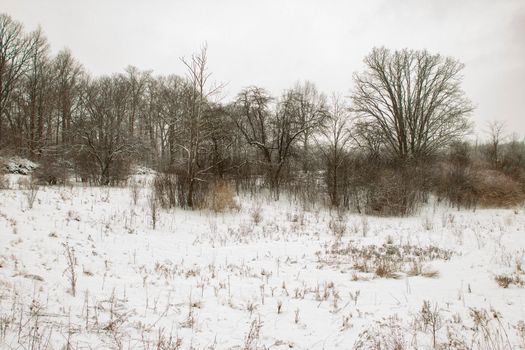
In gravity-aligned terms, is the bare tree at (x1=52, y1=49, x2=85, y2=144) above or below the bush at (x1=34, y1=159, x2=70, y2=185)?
above

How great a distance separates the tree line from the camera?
18.4 m

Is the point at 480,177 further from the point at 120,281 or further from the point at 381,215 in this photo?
the point at 120,281

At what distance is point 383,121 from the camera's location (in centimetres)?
2739

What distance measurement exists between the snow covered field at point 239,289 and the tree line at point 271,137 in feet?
21.5

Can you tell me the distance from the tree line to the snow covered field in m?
6.57

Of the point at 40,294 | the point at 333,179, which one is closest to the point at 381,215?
the point at 333,179

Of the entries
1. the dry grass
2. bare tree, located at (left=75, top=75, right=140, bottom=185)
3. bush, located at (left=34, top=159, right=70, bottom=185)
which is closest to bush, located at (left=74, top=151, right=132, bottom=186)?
bare tree, located at (left=75, top=75, right=140, bottom=185)

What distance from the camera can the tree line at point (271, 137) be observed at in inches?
723

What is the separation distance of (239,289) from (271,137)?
19.1 meters

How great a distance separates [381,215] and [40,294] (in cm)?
1691

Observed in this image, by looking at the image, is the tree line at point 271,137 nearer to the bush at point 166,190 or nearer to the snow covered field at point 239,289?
the bush at point 166,190

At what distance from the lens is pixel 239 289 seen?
5.21 metres

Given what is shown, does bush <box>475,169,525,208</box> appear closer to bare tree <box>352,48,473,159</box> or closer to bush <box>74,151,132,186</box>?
bare tree <box>352,48,473,159</box>

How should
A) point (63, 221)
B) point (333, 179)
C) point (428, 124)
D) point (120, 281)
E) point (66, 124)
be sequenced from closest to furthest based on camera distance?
point (120, 281)
point (63, 221)
point (333, 179)
point (428, 124)
point (66, 124)
